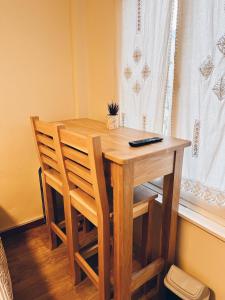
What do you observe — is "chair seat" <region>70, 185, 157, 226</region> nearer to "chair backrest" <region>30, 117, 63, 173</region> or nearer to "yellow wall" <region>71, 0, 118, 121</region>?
"chair backrest" <region>30, 117, 63, 173</region>

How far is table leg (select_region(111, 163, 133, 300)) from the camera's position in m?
1.00

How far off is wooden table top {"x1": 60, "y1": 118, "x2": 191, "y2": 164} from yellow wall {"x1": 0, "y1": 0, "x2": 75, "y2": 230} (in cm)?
50

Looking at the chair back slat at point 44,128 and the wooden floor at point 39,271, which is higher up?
the chair back slat at point 44,128

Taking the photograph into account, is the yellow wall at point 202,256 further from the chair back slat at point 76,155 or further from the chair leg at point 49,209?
the chair leg at point 49,209

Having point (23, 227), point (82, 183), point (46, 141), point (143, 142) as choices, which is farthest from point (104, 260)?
point (23, 227)

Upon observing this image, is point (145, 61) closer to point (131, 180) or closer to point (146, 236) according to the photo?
point (131, 180)

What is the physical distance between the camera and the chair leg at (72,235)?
1435mm

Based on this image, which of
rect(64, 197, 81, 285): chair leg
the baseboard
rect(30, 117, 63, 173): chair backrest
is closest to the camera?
rect(30, 117, 63, 173): chair backrest

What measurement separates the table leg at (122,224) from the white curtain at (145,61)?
0.57m

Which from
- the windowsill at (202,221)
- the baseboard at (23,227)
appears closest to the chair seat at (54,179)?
the baseboard at (23,227)

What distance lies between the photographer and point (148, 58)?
142cm

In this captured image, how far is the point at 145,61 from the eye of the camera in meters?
1.45

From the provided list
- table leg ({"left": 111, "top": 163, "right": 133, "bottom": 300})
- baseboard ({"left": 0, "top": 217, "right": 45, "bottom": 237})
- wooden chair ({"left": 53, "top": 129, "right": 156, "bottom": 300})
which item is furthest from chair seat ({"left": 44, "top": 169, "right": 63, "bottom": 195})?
baseboard ({"left": 0, "top": 217, "right": 45, "bottom": 237})

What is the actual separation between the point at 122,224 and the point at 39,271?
100cm
